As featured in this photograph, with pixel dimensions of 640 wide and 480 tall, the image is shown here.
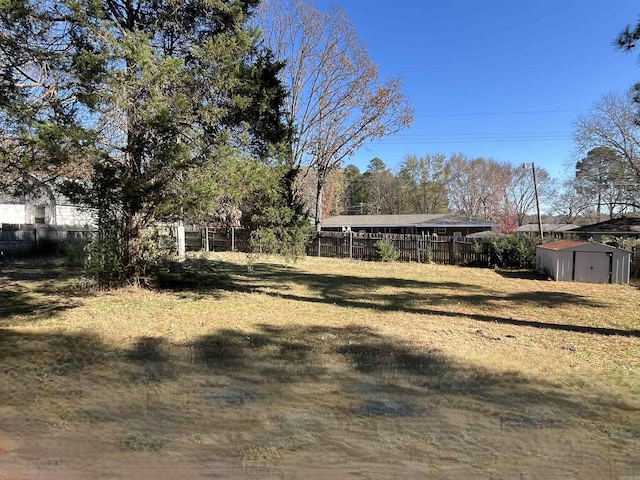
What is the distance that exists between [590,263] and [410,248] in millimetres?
8263

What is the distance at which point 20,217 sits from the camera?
72.1ft

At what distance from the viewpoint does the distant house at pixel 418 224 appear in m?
39.7

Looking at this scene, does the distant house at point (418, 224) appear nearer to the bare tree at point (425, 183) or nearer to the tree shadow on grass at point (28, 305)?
the bare tree at point (425, 183)

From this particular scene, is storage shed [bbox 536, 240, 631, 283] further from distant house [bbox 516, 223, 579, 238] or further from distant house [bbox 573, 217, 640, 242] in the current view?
distant house [bbox 516, 223, 579, 238]

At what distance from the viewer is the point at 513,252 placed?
16.7 m

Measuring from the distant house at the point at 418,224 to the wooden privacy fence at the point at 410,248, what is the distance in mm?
17953

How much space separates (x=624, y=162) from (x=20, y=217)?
123 ft

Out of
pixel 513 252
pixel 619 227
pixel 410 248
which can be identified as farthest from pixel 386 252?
pixel 619 227

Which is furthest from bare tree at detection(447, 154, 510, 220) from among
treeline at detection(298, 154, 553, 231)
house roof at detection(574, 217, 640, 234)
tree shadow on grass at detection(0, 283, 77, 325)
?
tree shadow on grass at detection(0, 283, 77, 325)

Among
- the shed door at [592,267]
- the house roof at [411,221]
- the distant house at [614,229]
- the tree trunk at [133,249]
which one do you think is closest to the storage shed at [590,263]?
the shed door at [592,267]

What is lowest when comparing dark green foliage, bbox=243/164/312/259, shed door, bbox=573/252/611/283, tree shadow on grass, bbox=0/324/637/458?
tree shadow on grass, bbox=0/324/637/458

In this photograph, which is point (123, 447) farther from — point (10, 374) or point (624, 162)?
point (624, 162)

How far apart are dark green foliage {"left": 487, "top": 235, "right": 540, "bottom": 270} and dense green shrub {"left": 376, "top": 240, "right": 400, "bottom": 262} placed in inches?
161

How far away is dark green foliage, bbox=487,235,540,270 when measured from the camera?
1642 cm
